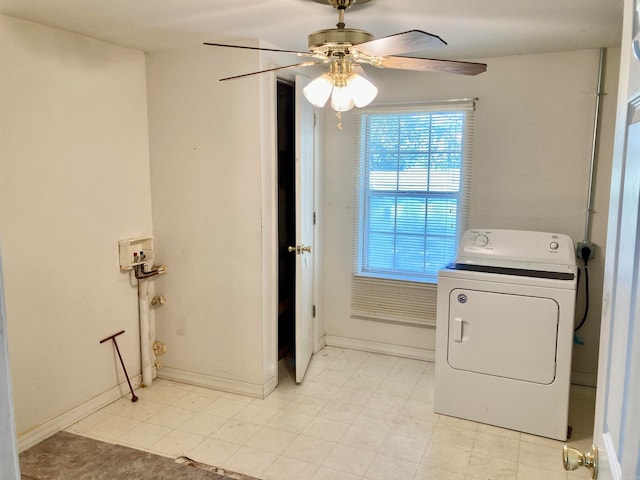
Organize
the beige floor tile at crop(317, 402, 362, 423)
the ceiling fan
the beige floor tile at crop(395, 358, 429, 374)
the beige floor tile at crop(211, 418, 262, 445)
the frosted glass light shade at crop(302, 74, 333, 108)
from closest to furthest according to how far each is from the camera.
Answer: the ceiling fan → the frosted glass light shade at crop(302, 74, 333, 108) → the beige floor tile at crop(211, 418, 262, 445) → the beige floor tile at crop(317, 402, 362, 423) → the beige floor tile at crop(395, 358, 429, 374)

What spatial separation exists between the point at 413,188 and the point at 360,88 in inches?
69.2

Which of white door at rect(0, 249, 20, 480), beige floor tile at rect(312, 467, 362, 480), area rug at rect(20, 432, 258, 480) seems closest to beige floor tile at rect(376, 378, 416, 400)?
beige floor tile at rect(312, 467, 362, 480)

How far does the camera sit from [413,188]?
3.61 meters

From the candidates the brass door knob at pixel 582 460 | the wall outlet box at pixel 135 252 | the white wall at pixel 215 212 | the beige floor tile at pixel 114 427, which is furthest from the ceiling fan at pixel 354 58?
the beige floor tile at pixel 114 427

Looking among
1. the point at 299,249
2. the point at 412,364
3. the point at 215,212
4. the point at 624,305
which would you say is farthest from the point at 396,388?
the point at 624,305

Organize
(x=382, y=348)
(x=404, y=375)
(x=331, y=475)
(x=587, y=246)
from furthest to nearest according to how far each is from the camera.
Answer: (x=382, y=348)
(x=404, y=375)
(x=587, y=246)
(x=331, y=475)

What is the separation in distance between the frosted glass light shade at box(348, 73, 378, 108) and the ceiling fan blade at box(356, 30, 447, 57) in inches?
5.7

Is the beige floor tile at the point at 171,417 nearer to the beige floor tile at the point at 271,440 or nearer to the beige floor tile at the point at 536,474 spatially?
the beige floor tile at the point at 271,440

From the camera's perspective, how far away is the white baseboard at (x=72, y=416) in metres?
2.56

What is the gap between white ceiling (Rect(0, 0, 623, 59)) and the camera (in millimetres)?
2230

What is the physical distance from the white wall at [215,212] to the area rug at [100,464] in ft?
2.74

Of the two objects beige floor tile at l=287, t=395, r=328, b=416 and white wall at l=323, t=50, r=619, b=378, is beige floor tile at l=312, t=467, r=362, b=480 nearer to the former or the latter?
beige floor tile at l=287, t=395, r=328, b=416

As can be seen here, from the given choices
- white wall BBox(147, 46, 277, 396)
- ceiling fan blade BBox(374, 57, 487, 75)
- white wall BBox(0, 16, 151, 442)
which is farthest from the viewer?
white wall BBox(147, 46, 277, 396)

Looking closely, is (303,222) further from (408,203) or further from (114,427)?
(114,427)
